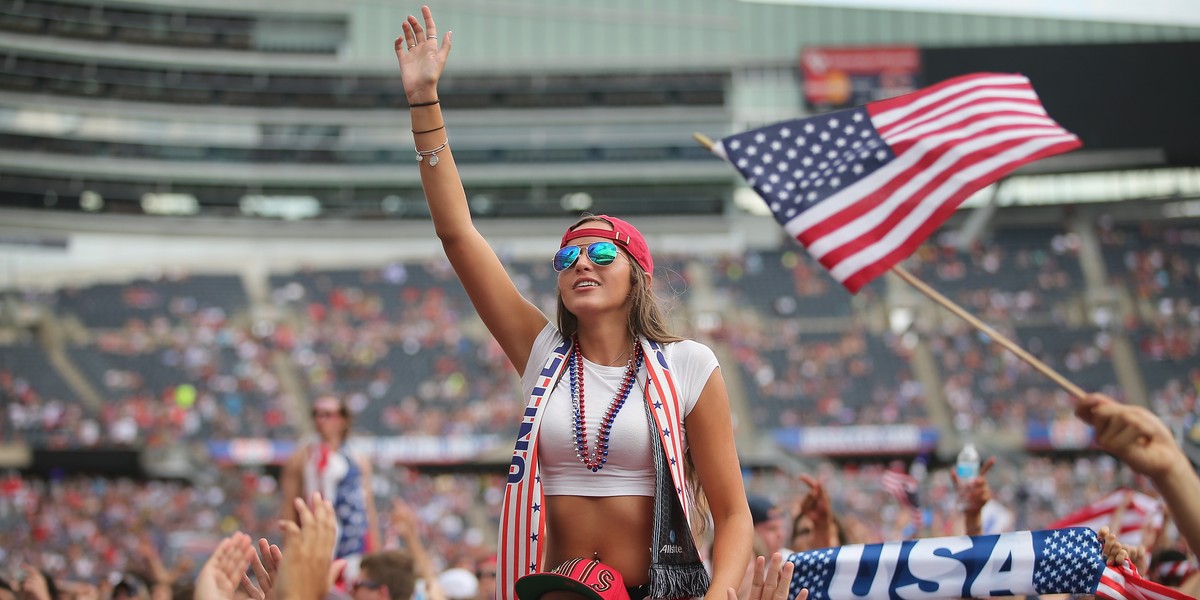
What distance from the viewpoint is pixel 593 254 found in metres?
3.11

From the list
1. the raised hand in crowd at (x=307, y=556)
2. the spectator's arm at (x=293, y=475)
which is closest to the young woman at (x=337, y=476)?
the spectator's arm at (x=293, y=475)

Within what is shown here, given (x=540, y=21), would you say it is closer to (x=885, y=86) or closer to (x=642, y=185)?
(x=642, y=185)

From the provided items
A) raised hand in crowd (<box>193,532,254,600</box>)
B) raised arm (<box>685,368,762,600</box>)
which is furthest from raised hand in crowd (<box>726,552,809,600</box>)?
raised hand in crowd (<box>193,532,254,600</box>)

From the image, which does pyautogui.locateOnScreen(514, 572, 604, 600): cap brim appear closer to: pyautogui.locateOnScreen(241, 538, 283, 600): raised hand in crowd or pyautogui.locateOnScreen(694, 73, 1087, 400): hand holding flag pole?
pyautogui.locateOnScreen(241, 538, 283, 600): raised hand in crowd

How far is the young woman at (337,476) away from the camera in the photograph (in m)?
7.04

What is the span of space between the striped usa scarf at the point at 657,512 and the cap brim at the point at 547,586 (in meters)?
0.23

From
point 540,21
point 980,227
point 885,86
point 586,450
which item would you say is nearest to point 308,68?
point 540,21

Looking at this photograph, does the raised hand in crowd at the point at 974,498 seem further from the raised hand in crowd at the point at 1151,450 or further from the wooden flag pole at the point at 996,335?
the raised hand in crowd at the point at 1151,450

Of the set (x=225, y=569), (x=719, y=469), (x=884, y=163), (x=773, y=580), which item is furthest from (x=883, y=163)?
(x=225, y=569)

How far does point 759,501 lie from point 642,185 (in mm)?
40889

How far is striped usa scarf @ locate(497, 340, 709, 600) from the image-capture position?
2918 millimetres

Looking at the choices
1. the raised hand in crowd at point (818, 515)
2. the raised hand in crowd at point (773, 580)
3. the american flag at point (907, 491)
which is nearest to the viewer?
the raised hand in crowd at point (773, 580)

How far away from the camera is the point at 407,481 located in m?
27.4

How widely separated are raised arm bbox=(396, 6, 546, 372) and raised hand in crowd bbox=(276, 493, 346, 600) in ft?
3.19
